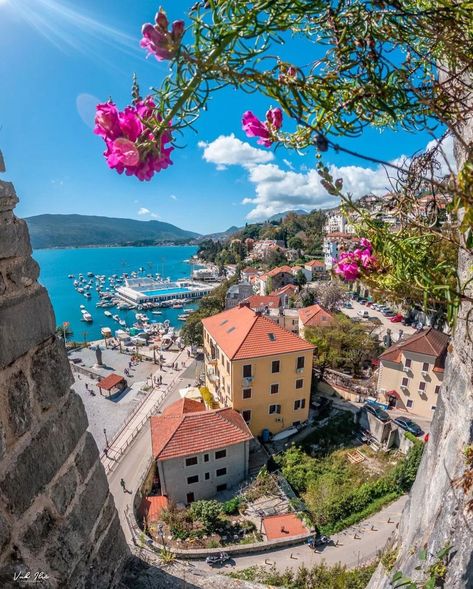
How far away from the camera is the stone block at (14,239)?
1354mm

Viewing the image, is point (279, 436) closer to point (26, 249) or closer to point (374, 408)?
point (374, 408)

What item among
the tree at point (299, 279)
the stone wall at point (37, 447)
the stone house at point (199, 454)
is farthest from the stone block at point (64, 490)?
the tree at point (299, 279)

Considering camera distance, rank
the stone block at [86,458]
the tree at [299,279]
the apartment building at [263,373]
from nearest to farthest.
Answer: the stone block at [86,458] < the apartment building at [263,373] < the tree at [299,279]

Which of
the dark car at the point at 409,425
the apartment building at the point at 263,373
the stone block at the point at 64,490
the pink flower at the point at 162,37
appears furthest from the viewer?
the dark car at the point at 409,425

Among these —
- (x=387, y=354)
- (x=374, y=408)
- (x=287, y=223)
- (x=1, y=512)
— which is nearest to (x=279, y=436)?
(x=374, y=408)

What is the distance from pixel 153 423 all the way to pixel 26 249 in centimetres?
1616

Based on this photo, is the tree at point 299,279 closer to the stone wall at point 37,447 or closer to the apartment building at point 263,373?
the apartment building at point 263,373

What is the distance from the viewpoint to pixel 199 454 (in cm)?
1411

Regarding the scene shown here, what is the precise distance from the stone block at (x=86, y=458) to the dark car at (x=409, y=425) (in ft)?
61.5

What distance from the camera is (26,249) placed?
152cm

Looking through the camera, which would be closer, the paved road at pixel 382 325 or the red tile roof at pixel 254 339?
the red tile roof at pixel 254 339

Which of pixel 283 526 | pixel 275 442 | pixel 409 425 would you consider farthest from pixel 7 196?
pixel 409 425

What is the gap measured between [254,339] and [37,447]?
1624 cm

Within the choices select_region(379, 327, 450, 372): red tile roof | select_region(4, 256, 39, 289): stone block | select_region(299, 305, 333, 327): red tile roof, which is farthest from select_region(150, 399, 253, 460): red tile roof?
select_region(299, 305, 333, 327): red tile roof
